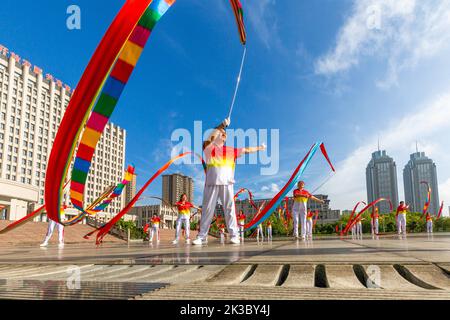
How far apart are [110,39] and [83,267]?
3016mm

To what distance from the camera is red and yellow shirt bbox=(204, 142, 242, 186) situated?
34.2 feet

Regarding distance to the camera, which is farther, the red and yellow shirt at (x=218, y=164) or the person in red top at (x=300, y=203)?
the person in red top at (x=300, y=203)

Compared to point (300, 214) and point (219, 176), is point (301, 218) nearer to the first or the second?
point (300, 214)

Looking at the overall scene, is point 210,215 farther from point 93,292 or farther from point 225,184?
point 93,292

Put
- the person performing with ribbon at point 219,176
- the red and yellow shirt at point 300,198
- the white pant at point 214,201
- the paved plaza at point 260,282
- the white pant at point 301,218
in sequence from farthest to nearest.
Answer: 1. the red and yellow shirt at point 300,198
2. the white pant at point 301,218
3. the white pant at point 214,201
4. the person performing with ribbon at point 219,176
5. the paved plaza at point 260,282

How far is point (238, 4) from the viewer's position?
955 cm

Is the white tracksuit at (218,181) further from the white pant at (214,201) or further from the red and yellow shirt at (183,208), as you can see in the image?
the red and yellow shirt at (183,208)

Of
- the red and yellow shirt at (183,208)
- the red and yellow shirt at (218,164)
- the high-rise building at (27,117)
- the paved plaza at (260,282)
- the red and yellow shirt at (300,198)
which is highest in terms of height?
the high-rise building at (27,117)

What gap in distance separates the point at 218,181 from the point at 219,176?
15cm

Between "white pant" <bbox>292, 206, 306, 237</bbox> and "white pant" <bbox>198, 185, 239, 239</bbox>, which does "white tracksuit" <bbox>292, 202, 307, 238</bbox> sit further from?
"white pant" <bbox>198, 185, 239, 239</bbox>

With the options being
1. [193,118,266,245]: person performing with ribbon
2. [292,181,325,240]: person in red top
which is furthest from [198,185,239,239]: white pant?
[292,181,325,240]: person in red top

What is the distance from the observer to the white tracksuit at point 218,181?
1045 cm

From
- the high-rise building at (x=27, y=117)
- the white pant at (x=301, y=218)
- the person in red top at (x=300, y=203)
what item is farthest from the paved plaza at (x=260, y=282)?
the high-rise building at (x=27, y=117)
